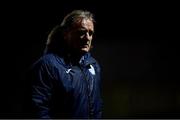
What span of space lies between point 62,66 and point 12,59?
2.61 metres

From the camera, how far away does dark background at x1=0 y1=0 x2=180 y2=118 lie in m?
4.45

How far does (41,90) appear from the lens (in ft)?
6.77

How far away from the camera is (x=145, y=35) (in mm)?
4898

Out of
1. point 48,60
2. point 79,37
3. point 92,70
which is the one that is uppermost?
point 79,37

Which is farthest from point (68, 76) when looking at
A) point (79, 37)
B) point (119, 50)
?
point (119, 50)

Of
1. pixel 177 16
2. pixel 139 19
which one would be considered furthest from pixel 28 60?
pixel 177 16

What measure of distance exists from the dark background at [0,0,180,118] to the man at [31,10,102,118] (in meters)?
2.07

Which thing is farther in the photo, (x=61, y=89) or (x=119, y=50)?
(x=119, y=50)

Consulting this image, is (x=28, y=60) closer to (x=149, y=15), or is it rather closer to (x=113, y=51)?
(x=113, y=51)

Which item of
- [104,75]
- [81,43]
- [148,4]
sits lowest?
[104,75]

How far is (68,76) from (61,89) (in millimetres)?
102

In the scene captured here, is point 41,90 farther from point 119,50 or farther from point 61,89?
point 119,50

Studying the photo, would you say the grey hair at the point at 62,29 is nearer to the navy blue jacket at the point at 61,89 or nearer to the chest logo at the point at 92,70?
the navy blue jacket at the point at 61,89

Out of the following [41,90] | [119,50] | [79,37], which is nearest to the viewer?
[41,90]
